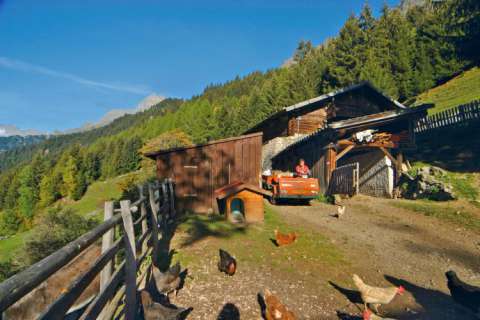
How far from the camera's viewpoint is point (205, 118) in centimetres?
7275

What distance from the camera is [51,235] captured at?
1362 cm

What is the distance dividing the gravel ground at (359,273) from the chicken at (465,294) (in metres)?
0.22

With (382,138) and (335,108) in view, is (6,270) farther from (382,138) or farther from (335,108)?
(335,108)

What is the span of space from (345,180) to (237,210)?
8.69 m

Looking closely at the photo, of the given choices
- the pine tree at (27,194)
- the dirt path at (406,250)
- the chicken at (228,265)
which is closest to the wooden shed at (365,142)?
the dirt path at (406,250)

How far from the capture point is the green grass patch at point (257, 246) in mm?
8086

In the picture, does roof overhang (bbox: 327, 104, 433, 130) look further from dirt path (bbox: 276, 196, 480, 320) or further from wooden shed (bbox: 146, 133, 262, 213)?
wooden shed (bbox: 146, 133, 262, 213)

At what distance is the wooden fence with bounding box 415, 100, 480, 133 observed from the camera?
62.6 ft

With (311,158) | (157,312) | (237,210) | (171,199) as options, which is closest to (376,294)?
(157,312)

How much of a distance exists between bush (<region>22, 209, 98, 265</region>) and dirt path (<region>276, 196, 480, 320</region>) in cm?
1058

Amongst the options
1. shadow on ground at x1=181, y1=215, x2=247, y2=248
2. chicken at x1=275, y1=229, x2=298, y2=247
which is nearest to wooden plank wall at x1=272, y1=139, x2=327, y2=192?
shadow on ground at x1=181, y1=215, x2=247, y2=248

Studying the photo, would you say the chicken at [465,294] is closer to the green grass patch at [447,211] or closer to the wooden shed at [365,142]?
the green grass patch at [447,211]

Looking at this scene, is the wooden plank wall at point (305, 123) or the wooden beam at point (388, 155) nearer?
the wooden beam at point (388, 155)

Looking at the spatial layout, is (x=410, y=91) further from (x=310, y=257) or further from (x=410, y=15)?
(x=310, y=257)
